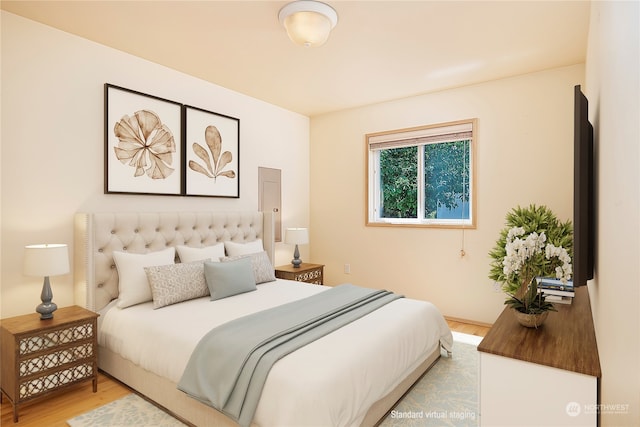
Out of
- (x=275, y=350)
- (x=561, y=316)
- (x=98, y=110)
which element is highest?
(x=98, y=110)

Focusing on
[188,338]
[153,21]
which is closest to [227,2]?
[153,21]

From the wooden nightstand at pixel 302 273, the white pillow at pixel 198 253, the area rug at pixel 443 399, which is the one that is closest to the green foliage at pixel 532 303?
the area rug at pixel 443 399

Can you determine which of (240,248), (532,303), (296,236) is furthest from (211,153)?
(532,303)

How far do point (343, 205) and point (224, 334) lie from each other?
3.04 metres

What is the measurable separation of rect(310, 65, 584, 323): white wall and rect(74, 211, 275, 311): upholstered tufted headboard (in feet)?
5.32

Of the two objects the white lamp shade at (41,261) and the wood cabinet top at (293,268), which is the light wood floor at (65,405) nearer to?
the white lamp shade at (41,261)

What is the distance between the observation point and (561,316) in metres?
1.91

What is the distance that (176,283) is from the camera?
9.02 feet

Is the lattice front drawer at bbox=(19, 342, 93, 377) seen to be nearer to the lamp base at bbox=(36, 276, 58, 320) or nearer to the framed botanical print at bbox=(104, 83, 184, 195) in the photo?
the lamp base at bbox=(36, 276, 58, 320)

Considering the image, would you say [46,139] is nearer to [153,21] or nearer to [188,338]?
[153,21]

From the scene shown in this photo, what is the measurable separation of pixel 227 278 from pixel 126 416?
113cm

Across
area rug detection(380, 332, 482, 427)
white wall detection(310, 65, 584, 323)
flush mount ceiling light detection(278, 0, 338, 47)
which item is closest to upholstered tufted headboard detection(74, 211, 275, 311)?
white wall detection(310, 65, 584, 323)

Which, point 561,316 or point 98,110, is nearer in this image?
point 561,316

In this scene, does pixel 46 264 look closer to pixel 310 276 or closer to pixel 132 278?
pixel 132 278
